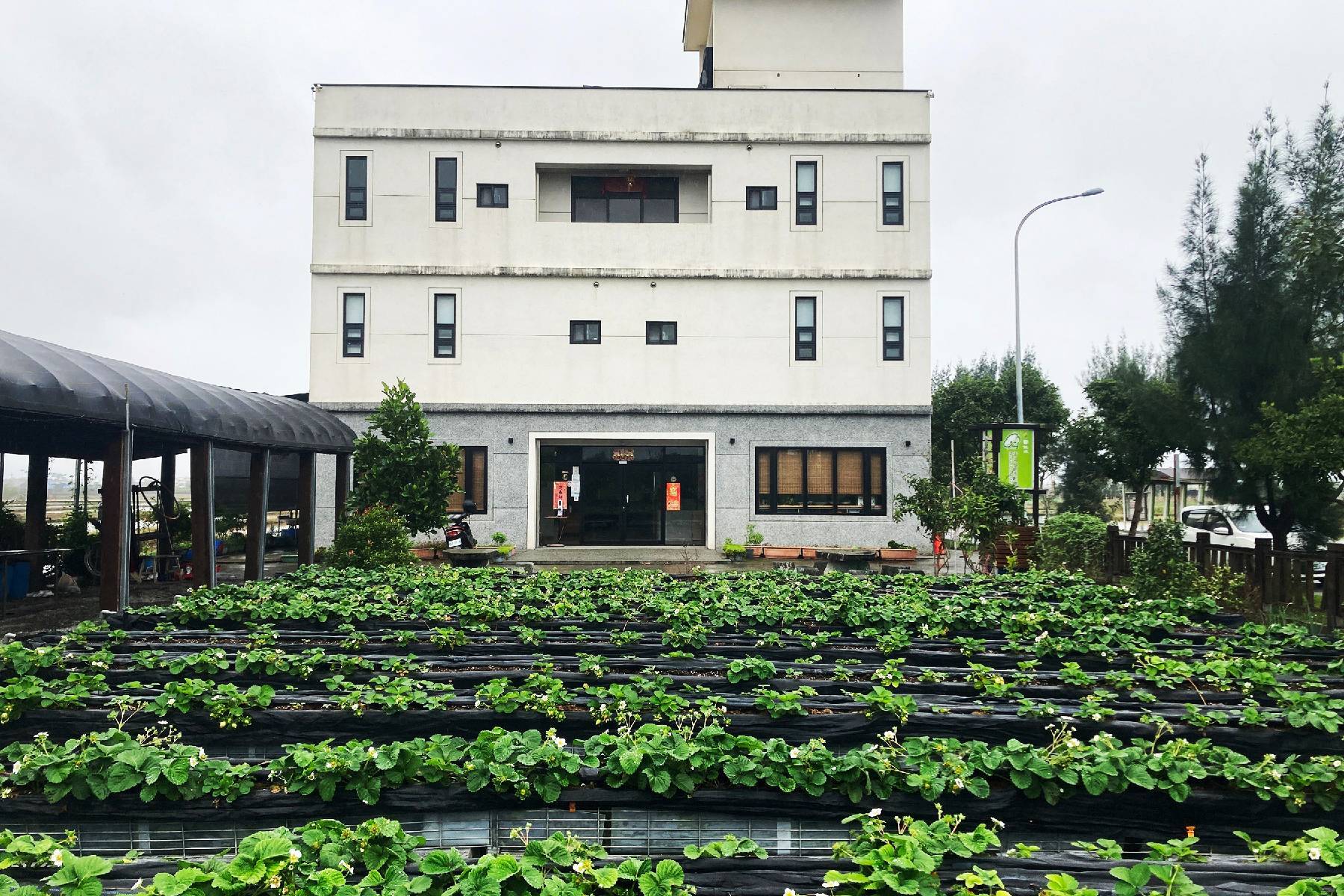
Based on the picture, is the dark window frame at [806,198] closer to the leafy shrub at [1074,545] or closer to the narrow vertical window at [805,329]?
the narrow vertical window at [805,329]

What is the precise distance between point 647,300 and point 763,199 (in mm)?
4358

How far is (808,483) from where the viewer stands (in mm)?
24344

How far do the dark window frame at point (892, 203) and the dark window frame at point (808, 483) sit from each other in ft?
20.8

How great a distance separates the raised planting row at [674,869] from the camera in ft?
10.6

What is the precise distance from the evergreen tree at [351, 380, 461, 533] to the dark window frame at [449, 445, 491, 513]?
652cm

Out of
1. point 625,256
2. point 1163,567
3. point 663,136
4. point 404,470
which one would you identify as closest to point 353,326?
point 625,256

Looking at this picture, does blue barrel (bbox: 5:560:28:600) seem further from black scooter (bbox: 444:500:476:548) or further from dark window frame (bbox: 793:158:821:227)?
dark window frame (bbox: 793:158:821:227)

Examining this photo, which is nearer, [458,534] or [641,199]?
[458,534]

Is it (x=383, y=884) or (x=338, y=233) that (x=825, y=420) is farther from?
(x=383, y=884)

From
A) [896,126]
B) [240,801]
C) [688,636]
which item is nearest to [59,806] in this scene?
[240,801]

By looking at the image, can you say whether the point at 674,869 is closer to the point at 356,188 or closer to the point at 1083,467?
the point at 356,188

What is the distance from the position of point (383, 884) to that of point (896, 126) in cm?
2494

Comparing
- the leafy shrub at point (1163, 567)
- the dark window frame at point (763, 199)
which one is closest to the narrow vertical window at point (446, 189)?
the dark window frame at point (763, 199)

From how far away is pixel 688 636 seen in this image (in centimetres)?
760
